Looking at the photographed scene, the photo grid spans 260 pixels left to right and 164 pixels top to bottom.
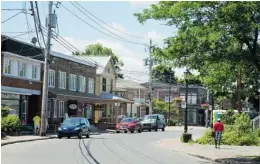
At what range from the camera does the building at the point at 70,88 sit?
160ft

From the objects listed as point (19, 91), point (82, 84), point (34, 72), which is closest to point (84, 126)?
point (19, 91)

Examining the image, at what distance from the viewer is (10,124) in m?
34.1

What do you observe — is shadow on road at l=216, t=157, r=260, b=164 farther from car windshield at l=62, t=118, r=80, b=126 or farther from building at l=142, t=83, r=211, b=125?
building at l=142, t=83, r=211, b=125

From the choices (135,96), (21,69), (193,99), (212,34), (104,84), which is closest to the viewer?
(212,34)

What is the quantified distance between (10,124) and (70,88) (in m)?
20.0

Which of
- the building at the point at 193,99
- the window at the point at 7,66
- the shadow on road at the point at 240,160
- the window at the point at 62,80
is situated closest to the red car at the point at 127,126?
the window at the point at 62,80

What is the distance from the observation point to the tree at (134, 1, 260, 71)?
17125 millimetres

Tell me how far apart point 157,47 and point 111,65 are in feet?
161

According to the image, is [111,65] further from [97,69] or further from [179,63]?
[179,63]

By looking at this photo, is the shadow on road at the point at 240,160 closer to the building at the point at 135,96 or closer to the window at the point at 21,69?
the window at the point at 21,69

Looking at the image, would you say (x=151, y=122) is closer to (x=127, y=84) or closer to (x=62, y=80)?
(x=62, y=80)

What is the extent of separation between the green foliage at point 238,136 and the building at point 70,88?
17.6 m

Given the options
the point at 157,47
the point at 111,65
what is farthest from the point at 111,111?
the point at 157,47

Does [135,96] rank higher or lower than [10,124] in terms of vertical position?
higher
